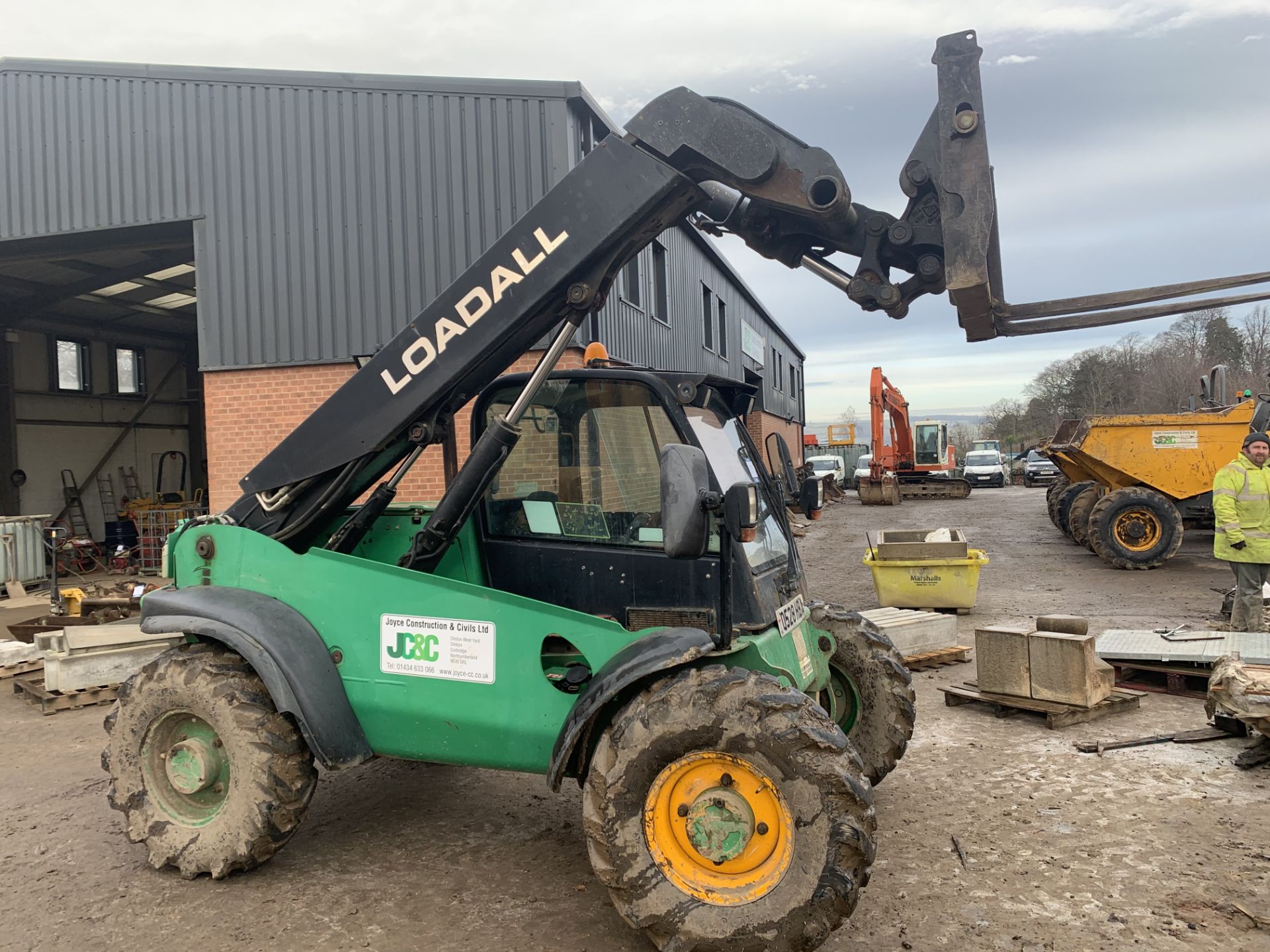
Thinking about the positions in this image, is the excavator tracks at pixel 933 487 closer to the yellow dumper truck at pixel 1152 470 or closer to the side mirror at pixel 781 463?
the yellow dumper truck at pixel 1152 470

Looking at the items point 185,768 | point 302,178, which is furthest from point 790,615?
point 302,178

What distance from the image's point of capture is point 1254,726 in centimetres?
504

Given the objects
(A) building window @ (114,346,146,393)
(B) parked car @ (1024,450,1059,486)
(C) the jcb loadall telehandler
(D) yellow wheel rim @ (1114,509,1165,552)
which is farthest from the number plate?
(B) parked car @ (1024,450,1059,486)

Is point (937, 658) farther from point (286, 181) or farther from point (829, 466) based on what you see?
point (829, 466)

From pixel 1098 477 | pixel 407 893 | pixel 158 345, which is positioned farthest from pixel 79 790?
pixel 158 345

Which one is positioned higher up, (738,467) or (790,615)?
(738,467)

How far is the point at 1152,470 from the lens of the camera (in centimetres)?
1388

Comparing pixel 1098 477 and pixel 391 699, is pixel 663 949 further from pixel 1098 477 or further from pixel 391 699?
pixel 1098 477

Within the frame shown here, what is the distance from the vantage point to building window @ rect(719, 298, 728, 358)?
2539 cm

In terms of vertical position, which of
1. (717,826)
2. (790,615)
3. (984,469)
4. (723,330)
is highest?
(723,330)

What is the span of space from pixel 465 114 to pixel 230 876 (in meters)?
10.5

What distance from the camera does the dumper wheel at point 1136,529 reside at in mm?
13391

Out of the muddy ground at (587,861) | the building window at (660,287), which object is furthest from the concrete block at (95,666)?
the building window at (660,287)

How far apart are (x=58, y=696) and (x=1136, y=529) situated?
45.1ft
